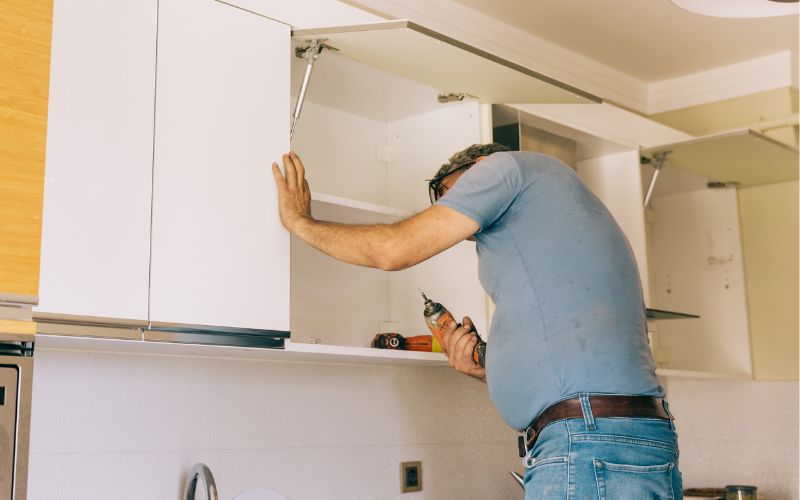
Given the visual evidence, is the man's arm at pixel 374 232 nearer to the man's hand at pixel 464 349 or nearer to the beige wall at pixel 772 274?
the man's hand at pixel 464 349

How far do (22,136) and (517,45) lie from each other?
2.26 meters

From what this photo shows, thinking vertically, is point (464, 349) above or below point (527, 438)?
above

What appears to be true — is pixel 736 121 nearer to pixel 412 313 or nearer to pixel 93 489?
pixel 412 313

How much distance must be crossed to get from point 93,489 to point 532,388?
94cm

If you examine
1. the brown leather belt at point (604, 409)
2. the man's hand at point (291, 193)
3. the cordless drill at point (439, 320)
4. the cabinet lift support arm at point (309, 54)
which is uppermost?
the cabinet lift support arm at point (309, 54)

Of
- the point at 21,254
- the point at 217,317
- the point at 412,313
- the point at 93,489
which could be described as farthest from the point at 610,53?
the point at 21,254

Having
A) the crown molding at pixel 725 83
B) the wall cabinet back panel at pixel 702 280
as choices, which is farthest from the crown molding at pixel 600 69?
the wall cabinet back panel at pixel 702 280

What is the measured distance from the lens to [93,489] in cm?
193

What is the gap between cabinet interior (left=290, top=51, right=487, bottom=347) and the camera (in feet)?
7.89

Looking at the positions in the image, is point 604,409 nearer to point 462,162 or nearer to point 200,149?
point 462,162

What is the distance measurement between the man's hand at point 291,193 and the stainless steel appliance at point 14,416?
2.40 ft

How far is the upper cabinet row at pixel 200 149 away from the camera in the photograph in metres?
1.61

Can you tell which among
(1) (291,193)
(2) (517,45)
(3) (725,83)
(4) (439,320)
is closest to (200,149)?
(1) (291,193)

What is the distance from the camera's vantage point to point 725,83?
3699 millimetres
